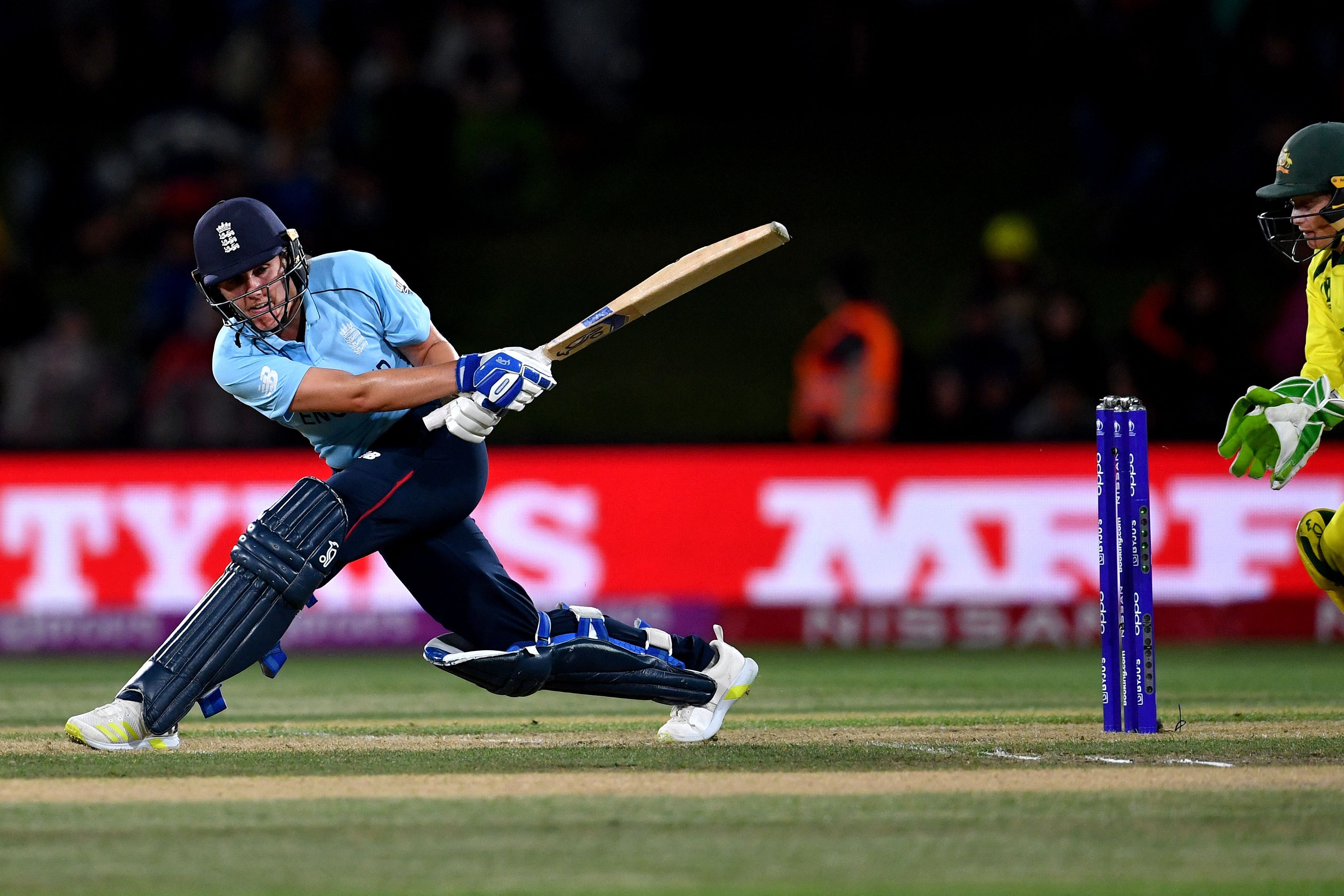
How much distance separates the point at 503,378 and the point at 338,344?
0.59 meters

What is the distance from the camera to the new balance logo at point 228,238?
4.95 meters

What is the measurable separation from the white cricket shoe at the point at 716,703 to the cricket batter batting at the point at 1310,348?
1589 mm

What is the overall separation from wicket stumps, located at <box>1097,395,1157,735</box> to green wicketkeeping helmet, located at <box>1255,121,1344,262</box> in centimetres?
78

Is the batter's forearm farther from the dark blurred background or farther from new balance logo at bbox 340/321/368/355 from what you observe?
the dark blurred background

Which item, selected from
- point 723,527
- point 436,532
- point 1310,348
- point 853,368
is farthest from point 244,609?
point 853,368

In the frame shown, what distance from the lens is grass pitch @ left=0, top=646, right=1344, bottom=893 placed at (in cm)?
333

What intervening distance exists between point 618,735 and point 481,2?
981 cm

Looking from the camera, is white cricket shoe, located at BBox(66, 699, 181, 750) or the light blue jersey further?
Result: the light blue jersey

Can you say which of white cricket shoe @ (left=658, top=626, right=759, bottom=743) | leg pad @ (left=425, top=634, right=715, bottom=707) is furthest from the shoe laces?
white cricket shoe @ (left=658, top=626, right=759, bottom=743)

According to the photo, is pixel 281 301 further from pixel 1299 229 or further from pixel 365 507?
pixel 1299 229

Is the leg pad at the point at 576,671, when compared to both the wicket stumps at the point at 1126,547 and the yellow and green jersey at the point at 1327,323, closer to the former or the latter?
the wicket stumps at the point at 1126,547

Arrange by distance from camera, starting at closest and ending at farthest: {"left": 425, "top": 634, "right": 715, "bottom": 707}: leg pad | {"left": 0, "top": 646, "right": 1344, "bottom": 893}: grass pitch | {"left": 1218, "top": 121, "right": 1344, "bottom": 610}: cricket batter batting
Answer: {"left": 0, "top": 646, "right": 1344, "bottom": 893}: grass pitch
{"left": 425, "top": 634, "right": 715, "bottom": 707}: leg pad
{"left": 1218, "top": 121, "right": 1344, "bottom": 610}: cricket batter batting

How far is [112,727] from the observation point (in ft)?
15.7

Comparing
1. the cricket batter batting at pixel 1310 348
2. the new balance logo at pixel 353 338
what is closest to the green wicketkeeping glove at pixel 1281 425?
the cricket batter batting at pixel 1310 348
